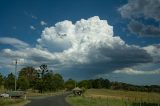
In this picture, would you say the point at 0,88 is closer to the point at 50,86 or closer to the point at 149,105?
the point at 50,86

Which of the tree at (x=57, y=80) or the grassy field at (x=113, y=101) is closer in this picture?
the grassy field at (x=113, y=101)

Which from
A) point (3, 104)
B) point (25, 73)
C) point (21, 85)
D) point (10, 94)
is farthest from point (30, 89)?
point (3, 104)

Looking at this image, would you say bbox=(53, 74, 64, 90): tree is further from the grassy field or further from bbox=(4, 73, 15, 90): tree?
the grassy field

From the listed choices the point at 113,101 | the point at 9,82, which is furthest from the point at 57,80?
the point at 113,101

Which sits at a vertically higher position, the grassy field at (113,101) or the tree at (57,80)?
the tree at (57,80)

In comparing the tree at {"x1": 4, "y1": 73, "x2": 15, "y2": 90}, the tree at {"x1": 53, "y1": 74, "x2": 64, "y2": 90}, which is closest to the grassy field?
the tree at {"x1": 4, "y1": 73, "x2": 15, "y2": 90}

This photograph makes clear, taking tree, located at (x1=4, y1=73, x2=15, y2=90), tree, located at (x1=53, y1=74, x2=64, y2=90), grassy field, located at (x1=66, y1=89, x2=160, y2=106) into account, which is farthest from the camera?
tree, located at (x1=53, y1=74, x2=64, y2=90)

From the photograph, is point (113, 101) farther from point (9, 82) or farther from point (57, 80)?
point (57, 80)

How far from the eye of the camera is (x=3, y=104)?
48312mm

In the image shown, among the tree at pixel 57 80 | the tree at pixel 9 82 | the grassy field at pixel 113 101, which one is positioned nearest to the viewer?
the grassy field at pixel 113 101

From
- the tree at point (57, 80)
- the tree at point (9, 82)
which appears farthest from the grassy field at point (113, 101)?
the tree at point (57, 80)

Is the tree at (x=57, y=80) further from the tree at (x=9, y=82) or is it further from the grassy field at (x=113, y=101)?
the grassy field at (x=113, y=101)

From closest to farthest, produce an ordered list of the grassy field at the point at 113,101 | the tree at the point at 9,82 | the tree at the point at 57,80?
the grassy field at the point at 113,101, the tree at the point at 9,82, the tree at the point at 57,80

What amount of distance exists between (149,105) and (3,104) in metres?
A: 23.6
